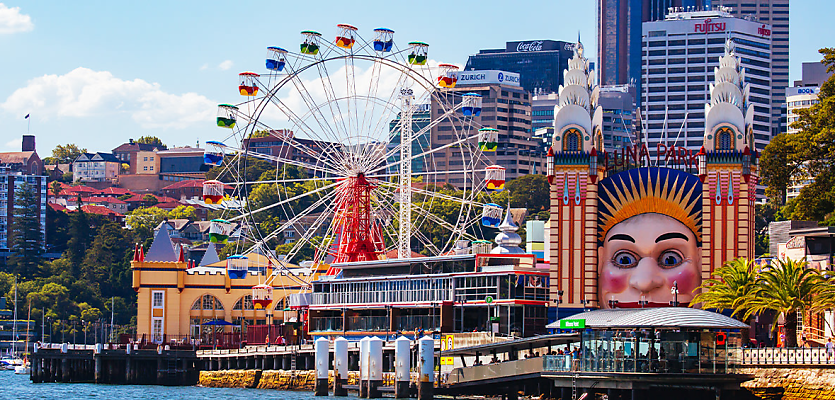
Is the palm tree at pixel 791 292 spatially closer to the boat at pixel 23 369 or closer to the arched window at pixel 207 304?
the arched window at pixel 207 304

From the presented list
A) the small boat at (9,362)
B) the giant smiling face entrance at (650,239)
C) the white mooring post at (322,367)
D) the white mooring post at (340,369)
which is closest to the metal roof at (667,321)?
the giant smiling face entrance at (650,239)

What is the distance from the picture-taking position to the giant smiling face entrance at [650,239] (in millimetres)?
88188

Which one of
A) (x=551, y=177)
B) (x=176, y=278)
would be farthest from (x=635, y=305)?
(x=176, y=278)

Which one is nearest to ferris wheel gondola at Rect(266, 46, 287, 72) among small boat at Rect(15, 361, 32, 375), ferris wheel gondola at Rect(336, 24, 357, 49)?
ferris wheel gondola at Rect(336, 24, 357, 49)

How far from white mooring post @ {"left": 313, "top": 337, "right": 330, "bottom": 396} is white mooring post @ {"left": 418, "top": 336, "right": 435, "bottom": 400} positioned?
9.18 metres

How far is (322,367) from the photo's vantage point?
293 ft

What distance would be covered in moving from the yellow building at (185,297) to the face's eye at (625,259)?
44.6 metres

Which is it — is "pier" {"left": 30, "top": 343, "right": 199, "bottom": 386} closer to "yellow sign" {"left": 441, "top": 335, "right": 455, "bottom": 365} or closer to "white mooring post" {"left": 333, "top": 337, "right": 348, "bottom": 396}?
"white mooring post" {"left": 333, "top": 337, "right": 348, "bottom": 396}

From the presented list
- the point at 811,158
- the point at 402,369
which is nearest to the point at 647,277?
the point at 402,369

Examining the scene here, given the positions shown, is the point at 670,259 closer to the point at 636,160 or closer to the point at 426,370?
the point at 636,160

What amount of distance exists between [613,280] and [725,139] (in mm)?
11793

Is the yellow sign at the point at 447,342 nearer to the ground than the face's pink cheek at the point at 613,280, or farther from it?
nearer to the ground

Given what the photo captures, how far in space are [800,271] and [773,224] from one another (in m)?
24.3

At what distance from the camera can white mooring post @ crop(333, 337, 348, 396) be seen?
87.5 meters
